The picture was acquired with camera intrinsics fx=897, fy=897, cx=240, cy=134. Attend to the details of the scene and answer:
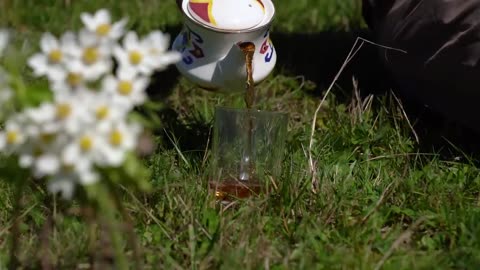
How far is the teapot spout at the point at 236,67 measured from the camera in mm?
1671

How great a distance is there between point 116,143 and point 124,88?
2.6 inches

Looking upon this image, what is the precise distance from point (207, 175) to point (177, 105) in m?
0.53

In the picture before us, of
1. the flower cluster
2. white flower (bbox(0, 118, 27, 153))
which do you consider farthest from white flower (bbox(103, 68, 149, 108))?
white flower (bbox(0, 118, 27, 153))

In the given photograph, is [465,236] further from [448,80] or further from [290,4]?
[290,4]

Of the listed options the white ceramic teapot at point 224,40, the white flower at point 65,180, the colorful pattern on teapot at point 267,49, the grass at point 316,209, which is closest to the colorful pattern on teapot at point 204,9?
the white ceramic teapot at point 224,40

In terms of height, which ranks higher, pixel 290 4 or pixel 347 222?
pixel 347 222

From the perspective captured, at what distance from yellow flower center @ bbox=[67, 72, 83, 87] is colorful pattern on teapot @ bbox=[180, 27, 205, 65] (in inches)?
28.8

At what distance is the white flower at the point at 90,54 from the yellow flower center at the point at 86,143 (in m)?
0.08

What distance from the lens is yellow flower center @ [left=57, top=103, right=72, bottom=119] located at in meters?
0.94

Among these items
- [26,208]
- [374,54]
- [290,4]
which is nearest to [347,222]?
[26,208]

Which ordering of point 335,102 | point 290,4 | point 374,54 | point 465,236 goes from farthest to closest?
1. point 290,4
2. point 374,54
3. point 335,102
4. point 465,236

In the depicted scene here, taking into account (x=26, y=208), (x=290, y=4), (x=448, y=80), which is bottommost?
(x=290, y=4)

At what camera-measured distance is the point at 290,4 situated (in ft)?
9.74

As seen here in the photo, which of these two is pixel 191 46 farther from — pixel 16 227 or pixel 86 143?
pixel 86 143
